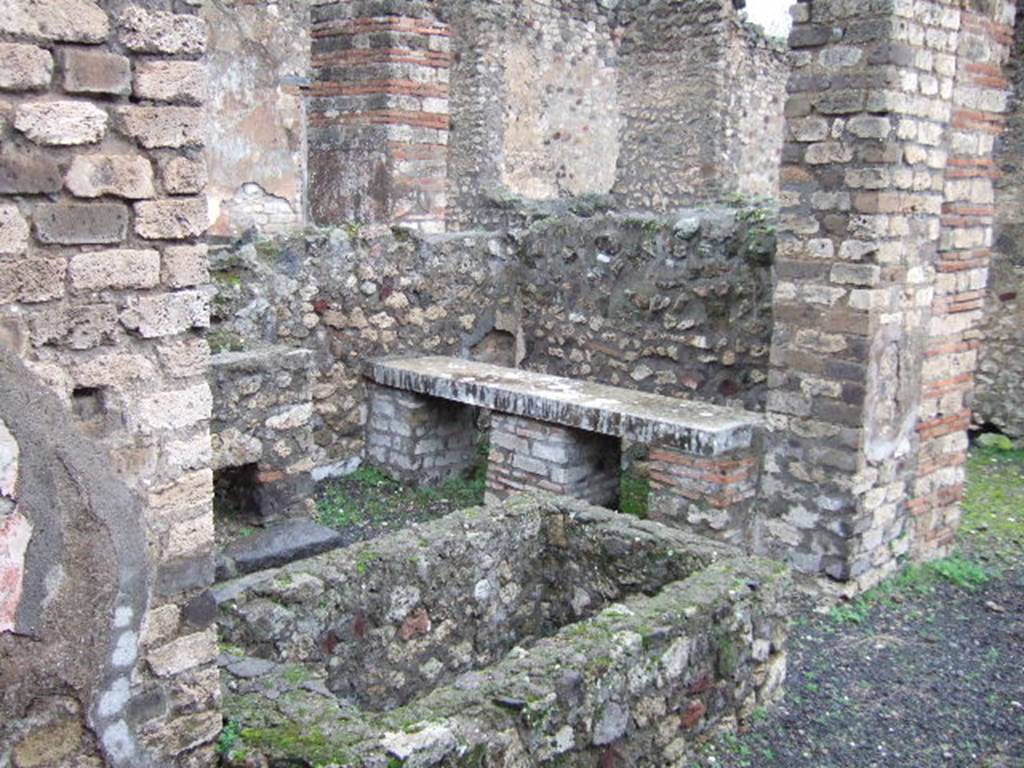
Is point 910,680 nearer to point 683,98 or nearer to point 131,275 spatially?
point 131,275

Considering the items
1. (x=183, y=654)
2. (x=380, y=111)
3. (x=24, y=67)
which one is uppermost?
(x=380, y=111)

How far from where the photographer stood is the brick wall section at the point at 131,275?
2.17 m

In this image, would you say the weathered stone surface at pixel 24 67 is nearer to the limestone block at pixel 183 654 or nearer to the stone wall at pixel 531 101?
the limestone block at pixel 183 654

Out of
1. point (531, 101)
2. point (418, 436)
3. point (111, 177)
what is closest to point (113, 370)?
point (111, 177)

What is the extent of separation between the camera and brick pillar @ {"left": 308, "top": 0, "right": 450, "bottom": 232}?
24.9ft

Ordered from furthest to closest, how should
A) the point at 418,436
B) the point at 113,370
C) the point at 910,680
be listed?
the point at 418,436, the point at 910,680, the point at 113,370

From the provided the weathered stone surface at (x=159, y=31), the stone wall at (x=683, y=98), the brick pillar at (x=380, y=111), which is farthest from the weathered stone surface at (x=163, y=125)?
the stone wall at (x=683, y=98)

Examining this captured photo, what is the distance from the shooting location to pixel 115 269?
92.1 inches

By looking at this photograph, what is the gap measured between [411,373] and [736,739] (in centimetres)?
364

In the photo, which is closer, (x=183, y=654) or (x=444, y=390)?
(x=183, y=654)

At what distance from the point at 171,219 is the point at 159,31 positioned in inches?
16.8

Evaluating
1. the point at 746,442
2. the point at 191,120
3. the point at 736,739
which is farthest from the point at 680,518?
the point at 191,120

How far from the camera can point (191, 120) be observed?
8.00ft

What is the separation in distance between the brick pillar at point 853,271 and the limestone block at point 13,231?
4197 mm
